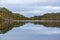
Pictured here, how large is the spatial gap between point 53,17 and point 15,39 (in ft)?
498

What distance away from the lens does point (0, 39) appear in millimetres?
24844

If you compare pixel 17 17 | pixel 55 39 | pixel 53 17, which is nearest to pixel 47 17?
pixel 53 17

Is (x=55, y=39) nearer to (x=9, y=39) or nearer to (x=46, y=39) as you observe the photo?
(x=46, y=39)

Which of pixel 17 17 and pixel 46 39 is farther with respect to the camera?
pixel 17 17

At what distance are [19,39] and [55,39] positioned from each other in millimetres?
3329

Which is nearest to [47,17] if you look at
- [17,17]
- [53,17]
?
[53,17]

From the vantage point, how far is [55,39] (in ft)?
85.5

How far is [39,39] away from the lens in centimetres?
2578

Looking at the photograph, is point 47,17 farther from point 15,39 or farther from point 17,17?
point 15,39

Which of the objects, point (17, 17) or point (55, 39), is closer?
point (55, 39)

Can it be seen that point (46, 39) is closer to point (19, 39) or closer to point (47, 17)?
point (19, 39)

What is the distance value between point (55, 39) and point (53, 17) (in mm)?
150859

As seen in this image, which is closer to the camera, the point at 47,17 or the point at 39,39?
the point at 39,39

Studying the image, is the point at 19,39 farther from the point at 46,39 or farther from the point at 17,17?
the point at 17,17
